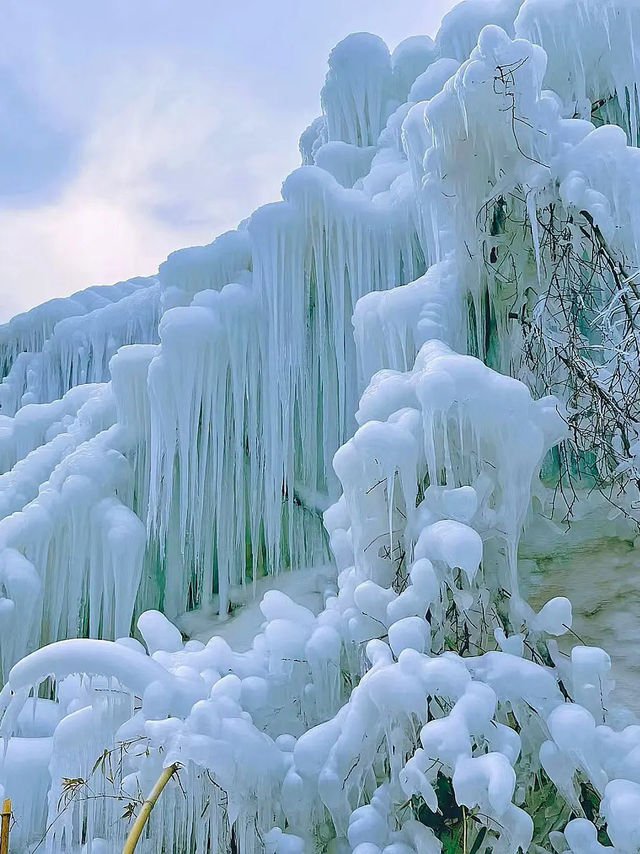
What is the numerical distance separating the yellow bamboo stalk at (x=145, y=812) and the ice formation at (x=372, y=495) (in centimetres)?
6

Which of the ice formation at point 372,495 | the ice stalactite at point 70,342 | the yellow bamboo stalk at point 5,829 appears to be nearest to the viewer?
the yellow bamboo stalk at point 5,829

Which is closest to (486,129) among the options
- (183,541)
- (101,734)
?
(183,541)

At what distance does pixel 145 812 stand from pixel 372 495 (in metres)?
1.48

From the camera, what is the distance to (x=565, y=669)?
A: 3.11 meters

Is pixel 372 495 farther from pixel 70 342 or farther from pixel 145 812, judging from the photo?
pixel 70 342

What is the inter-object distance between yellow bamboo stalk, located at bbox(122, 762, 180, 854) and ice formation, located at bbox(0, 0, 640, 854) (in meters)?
0.06

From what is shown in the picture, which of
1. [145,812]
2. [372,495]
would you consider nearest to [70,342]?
[372,495]

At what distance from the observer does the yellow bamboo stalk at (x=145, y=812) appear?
7.47 feet

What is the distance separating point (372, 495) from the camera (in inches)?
134

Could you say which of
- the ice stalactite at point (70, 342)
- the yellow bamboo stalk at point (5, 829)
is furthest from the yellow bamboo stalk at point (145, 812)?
the ice stalactite at point (70, 342)

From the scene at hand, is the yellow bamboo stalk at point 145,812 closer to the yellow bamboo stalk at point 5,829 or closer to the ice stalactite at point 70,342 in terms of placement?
the yellow bamboo stalk at point 5,829

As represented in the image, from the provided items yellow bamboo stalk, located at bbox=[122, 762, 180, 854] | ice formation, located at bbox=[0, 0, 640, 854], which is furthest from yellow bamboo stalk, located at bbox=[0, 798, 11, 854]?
ice formation, located at bbox=[0, 0, 640, 854]

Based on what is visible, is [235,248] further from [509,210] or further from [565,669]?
[565,669]

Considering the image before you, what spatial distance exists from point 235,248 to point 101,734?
324cm
